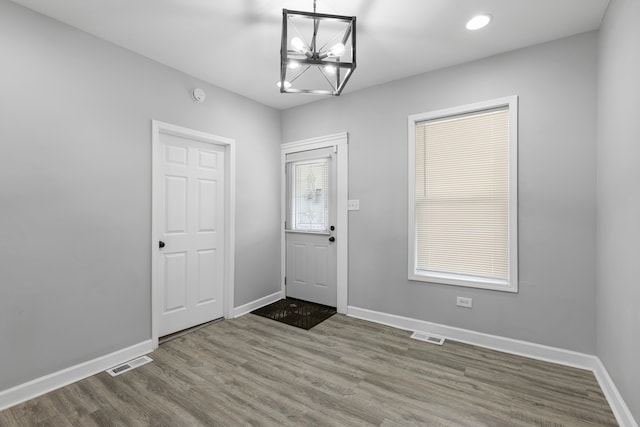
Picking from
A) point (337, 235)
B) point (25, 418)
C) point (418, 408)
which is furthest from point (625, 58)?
point (25, 418)

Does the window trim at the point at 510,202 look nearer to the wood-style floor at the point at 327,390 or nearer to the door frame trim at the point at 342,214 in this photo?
the wood-style floor at the point at 327,390

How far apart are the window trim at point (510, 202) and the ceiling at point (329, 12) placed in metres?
0.47

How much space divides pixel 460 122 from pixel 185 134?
9.31 feet

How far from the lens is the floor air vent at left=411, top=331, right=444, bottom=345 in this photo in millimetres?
2906

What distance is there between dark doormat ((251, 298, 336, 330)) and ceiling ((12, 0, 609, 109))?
279 cm

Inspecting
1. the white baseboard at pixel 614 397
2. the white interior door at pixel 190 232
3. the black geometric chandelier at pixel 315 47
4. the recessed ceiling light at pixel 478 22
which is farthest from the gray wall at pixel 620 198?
the white interior door at pixel 190 232

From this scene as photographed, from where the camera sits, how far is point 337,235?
3.72m

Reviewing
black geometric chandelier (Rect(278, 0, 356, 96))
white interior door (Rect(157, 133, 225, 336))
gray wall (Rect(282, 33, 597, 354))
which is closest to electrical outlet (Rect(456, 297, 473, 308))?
gray wall (Rect(282, 33, 597, 354))

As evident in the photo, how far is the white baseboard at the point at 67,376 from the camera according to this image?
6.53 feet

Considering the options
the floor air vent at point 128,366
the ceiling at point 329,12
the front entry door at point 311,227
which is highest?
the ceiling at point 329,12

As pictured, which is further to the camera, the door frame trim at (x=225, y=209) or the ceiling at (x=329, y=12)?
the door frame trim at (x=225, y=209)

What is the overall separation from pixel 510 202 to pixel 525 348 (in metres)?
1.31

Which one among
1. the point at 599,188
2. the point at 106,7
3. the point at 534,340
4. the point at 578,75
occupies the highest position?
the point at 106,7

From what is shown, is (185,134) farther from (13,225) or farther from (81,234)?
(13,225)
